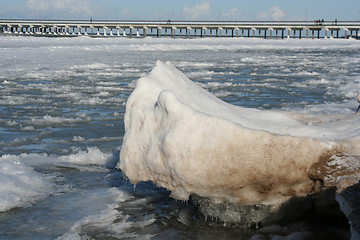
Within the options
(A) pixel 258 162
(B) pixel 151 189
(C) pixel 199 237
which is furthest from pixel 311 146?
(B) pixel 151 189

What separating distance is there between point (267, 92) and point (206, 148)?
883 centimetres

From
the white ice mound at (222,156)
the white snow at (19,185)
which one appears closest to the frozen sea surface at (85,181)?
the white snow at (19,185)

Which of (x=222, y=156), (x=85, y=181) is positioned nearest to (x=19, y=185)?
(x=85, y=181)

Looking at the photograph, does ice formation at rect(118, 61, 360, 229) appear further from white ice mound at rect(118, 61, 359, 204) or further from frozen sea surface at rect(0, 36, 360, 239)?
frozen sea surface at rect(0, 36, 360, 239)

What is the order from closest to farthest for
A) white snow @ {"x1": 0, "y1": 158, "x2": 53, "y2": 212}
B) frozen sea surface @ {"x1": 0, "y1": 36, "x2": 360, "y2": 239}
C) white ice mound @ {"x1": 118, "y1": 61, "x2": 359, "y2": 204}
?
white ice mound @ {"x1": 118, "y1": 61, "x2": 359, "y2": 204}, frozen sea surface @ {"x1": 0, "y1": 36, "x2": 360, "y2": 239}, white snow @ {"x1": 0, "y1": 158, "x2": 53, "y2": 212}

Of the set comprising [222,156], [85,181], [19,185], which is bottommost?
[85,181]

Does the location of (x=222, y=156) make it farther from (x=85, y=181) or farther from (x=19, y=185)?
(x=19, y=185)

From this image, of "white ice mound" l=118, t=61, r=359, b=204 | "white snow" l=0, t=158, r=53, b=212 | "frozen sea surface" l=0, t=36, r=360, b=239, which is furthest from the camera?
"white snow" l=0, t=158, r=53, b=212

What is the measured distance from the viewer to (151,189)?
16.2 ft

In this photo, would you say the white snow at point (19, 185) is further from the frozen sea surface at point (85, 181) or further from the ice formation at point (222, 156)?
the ice formation at point (222, 156)

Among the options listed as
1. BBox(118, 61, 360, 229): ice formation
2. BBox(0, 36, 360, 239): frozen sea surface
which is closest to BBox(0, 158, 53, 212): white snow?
BBox(0, 36, 360, 239): frozen sea surface

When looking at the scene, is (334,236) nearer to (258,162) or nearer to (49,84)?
(258,162)

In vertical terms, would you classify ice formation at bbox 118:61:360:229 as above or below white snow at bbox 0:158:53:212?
above

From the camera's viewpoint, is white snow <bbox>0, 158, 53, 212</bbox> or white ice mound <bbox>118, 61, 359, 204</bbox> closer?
white ice mound <bbox>118, 61, 359, 204</bbox>
